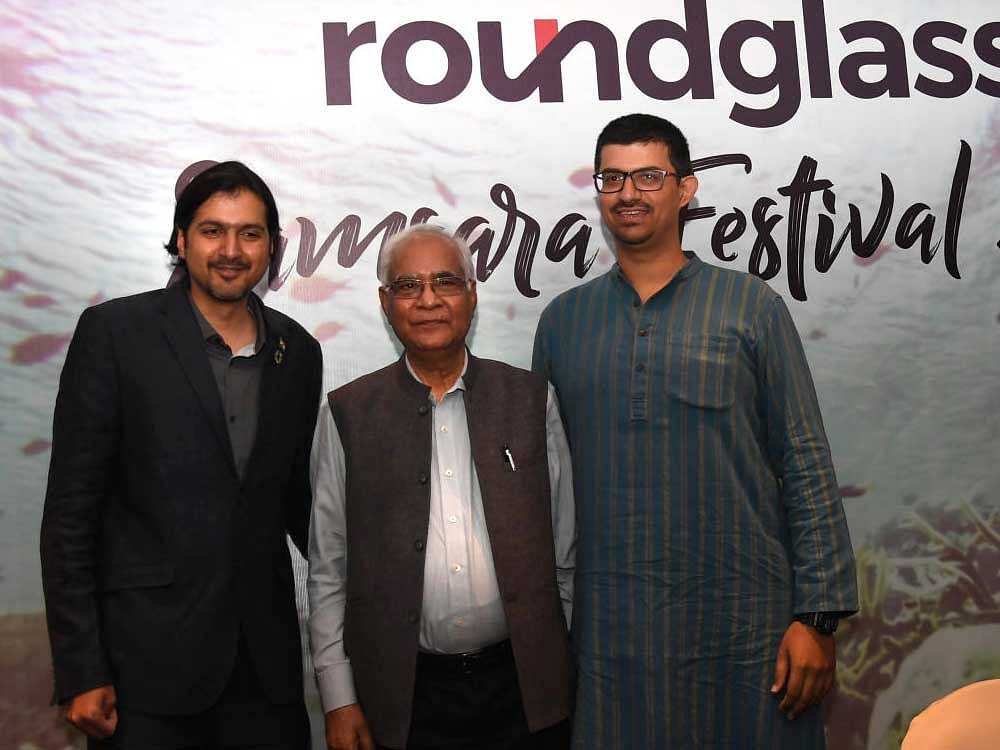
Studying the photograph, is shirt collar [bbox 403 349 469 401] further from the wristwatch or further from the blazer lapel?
the wristwatch

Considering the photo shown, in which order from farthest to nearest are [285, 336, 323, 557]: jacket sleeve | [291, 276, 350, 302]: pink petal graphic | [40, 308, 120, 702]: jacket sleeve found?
1. [291, 276, 350, 302]: pink petal graphic
2. [285, 336, 323, 557]: jacket sleeve
3. [40, 308, 120, 702]: jacket sleeve

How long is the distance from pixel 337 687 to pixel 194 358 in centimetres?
80

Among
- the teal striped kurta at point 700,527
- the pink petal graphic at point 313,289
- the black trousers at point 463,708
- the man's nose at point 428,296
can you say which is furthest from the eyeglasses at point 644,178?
the black trousers at point 463,708

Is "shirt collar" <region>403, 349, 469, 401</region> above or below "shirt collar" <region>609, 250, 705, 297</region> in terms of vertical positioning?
below

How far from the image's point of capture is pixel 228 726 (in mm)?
2166

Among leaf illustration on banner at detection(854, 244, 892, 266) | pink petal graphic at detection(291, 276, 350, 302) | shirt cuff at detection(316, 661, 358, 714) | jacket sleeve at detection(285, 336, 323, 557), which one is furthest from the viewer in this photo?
leaf illustration on banner at detection(854, 244, 892, 266)

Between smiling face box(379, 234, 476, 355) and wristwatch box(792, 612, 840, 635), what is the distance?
1.01m

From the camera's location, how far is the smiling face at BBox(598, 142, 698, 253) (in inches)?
94.0

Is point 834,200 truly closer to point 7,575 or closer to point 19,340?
point 19,340

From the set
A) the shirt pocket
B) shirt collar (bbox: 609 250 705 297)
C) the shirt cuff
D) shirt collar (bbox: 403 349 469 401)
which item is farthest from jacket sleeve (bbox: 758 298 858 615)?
the shirt pocket

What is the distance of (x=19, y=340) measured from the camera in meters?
2.91

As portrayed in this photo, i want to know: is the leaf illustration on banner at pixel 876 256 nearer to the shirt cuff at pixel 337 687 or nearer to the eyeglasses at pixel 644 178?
the eyeglasses at pixel 644 178

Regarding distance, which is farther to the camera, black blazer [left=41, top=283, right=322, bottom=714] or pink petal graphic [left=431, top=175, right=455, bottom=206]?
pink petal graphic [left=431, top=175, right=455, bottom=206]

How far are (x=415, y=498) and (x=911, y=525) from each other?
1.86 meters
